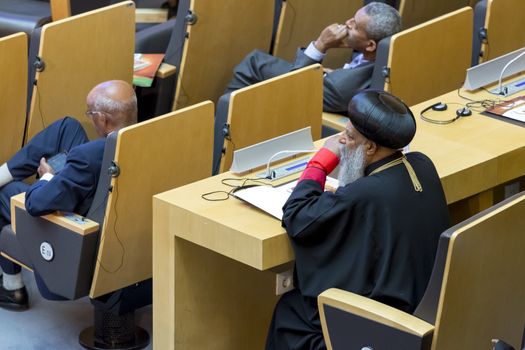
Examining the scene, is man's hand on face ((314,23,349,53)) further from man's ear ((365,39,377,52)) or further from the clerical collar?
the clerical collar

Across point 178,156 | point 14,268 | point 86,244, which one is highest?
point 178,156

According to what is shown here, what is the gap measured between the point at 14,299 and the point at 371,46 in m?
1.52

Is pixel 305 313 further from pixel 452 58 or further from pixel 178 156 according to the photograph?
pixel 452 58

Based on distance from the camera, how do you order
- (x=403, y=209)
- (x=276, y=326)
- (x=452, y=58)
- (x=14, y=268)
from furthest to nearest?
(x=452, y=58)
(x=14, y=268)
(x=276, y=326)
(x=403, y=209)

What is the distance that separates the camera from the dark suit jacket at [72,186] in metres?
3.18

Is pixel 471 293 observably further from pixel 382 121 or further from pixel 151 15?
pixel 151 15

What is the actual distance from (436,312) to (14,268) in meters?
1.61

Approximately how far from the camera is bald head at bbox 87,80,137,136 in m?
3.37

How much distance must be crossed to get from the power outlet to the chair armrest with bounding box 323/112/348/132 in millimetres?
997

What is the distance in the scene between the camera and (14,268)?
11.8 feet

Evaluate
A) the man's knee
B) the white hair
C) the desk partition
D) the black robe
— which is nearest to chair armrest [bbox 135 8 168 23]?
the desk partition

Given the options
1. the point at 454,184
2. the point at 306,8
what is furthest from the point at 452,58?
the point at 454,184

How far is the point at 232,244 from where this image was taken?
8.96 feet

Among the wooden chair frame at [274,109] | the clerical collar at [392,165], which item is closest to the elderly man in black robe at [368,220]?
the clerical collar at [392,165]
